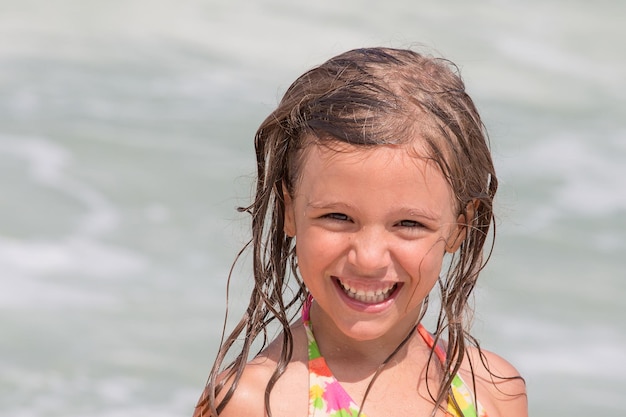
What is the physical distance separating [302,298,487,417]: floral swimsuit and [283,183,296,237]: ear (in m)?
0.20

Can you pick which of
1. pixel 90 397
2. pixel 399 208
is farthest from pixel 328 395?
pixel 90 397

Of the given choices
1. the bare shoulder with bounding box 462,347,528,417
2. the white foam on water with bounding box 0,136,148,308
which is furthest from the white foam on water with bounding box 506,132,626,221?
the bare shoulder with bounding box 462,347,528,417

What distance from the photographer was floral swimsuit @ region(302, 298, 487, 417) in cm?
298

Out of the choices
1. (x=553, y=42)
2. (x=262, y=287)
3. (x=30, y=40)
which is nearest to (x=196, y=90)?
(x=30, y=40)

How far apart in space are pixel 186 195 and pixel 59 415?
8.22 feet

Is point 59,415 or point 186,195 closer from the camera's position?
point 59,415

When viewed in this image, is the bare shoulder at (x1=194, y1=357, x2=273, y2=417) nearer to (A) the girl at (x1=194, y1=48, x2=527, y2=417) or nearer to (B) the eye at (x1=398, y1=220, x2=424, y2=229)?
(A) the girl at (x1=194, y1=48, x2=527, y2=417)

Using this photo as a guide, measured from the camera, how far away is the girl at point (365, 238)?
2.88 meters

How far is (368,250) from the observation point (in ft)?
9.43

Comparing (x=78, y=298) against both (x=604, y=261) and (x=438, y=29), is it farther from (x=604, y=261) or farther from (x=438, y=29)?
(x=438, y=29)

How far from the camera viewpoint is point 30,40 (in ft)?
36.9

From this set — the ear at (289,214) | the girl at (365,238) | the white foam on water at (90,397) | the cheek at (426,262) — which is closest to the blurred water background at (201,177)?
the white foam on water at (90,397)

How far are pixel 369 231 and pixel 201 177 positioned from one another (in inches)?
237

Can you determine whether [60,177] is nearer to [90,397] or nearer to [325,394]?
[90,397]
